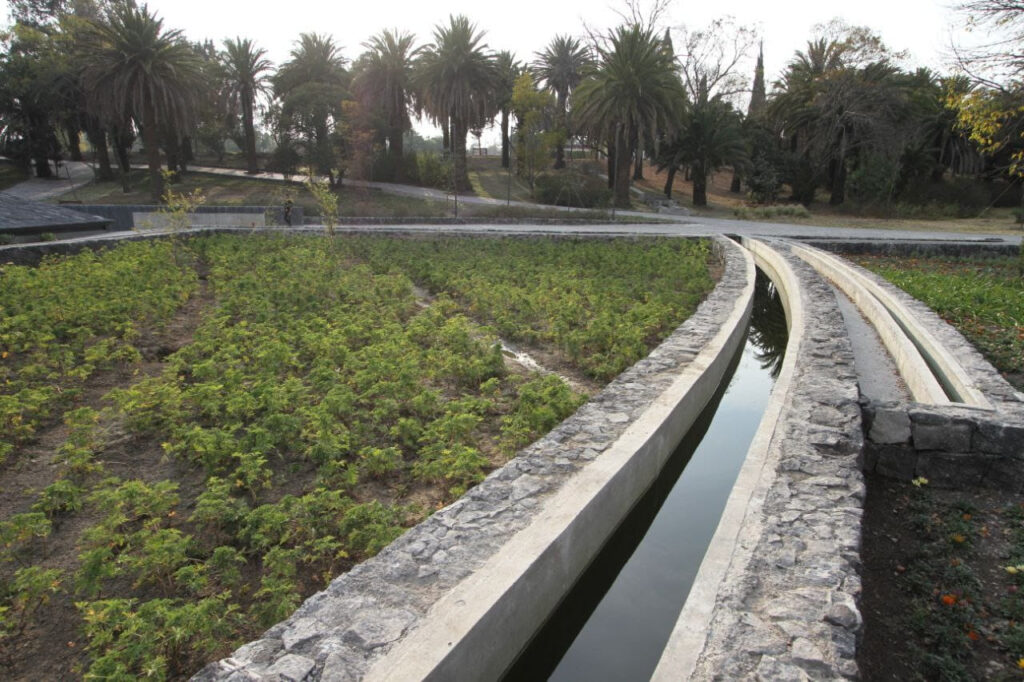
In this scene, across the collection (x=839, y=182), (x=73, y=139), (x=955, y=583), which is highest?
(x=73, y=139)

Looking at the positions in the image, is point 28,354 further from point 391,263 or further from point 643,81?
point 643,81

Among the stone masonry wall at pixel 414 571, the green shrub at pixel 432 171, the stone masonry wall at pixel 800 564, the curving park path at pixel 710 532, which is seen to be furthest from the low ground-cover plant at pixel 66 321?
the green shrub at pixel 432 171

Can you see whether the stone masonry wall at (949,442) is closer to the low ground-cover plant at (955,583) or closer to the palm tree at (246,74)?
the low ground-cover plant at (955,583)

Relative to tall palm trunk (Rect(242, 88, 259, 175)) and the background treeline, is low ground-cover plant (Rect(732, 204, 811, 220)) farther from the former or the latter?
tall palm trunk (Rect(242, 88, 259, 175))

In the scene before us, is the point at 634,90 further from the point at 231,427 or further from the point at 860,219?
the point at 231,427

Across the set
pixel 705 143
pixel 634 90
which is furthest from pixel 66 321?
pixel 705 143

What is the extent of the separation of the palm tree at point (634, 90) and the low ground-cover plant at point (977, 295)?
14732 mm

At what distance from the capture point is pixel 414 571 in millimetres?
3418

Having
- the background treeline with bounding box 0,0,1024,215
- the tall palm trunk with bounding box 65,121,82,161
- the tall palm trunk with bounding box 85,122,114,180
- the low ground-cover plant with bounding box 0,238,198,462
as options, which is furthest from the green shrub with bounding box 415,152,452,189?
the low ground-cover plant with bounding box 0,238,198,462

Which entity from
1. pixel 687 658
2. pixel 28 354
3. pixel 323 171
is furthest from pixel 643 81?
pixel 687 658

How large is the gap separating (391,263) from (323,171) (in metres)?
24.5

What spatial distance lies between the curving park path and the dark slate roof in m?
16.5

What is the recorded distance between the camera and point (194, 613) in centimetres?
309

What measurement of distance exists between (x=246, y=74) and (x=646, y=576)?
4343cm
